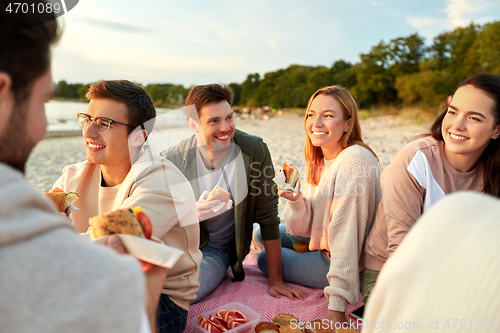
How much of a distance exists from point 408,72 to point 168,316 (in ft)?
136

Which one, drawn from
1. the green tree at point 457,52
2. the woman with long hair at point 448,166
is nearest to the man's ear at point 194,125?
the woman with long hair at point 448,166

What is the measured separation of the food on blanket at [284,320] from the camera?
2680mm

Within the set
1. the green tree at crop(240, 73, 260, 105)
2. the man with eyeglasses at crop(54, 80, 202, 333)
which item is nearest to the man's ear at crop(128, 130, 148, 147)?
the man with eyeglasses at crop(54, 80, 202, 333)

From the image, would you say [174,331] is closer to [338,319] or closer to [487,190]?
[338,319]

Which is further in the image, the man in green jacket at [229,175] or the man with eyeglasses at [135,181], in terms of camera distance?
the man in green jacket at [229,175]

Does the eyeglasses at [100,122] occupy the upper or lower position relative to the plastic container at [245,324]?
upper

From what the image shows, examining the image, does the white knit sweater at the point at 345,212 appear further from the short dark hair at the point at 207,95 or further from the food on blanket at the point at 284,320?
the short dark hair at the point at 207,95

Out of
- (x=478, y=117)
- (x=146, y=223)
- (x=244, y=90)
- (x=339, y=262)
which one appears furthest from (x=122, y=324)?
(x=244, y=90)

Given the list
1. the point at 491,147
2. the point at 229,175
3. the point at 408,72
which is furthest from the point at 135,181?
the point at 408,72

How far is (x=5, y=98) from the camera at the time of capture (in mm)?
1037

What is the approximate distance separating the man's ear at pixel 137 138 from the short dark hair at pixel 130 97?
36mm

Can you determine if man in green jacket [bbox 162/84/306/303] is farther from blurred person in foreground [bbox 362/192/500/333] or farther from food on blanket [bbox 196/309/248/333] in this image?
blurred person in foreground [bbox 362/192/500/333]

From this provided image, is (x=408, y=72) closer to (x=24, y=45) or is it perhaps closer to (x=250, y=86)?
(x=250, y=86)

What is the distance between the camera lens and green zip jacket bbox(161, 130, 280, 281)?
132 inches
